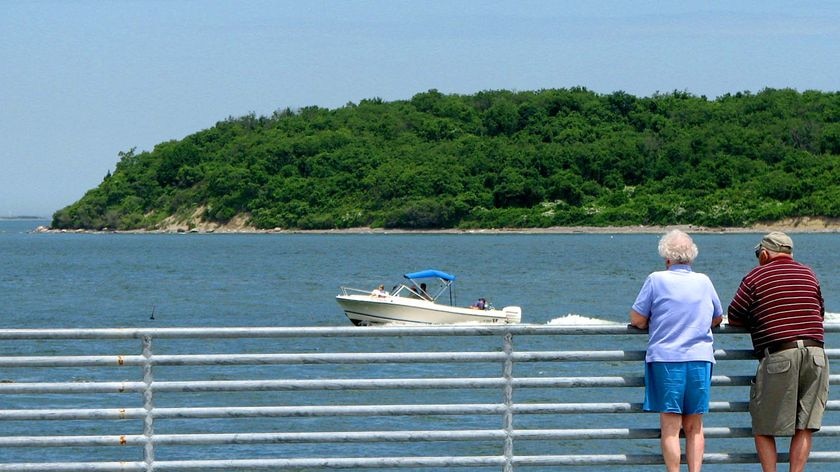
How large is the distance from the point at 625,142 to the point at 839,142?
29025mm

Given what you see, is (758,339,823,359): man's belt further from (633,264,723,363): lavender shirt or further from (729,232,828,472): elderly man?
(633,264,723,363): lavender shirt

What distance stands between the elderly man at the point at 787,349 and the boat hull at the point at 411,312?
1449 inches

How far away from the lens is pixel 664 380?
7.88m

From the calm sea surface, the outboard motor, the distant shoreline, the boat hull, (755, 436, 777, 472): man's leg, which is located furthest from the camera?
the distant shoreline

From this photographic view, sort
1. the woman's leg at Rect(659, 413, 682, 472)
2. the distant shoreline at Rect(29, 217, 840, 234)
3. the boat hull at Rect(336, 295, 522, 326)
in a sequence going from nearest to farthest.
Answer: the woman's leg at Rect(659, 413, 682, 472) < the boat hull at Rect(336, 295, 522, 326) < the distant shoreline at Rect(29, 217, 840, 234)

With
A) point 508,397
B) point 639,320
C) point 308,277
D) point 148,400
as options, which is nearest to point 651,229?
point 308,277

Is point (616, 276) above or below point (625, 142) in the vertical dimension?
below

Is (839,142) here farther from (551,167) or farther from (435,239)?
(435,239)

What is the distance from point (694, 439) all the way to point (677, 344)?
1.98ft

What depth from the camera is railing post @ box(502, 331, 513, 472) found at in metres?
7.82

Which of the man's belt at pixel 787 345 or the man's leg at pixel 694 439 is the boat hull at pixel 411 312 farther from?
the man's belt at pixel 787 345

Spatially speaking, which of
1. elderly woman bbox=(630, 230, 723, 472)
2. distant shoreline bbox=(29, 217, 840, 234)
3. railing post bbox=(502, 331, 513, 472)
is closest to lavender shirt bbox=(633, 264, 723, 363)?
elderly woman bbox=(630, 230, 723, 472)

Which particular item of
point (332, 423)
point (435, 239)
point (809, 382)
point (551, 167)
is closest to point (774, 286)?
point (809, 382)

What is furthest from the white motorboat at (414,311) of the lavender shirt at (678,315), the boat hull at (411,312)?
the lavender shirt at (678,315)
